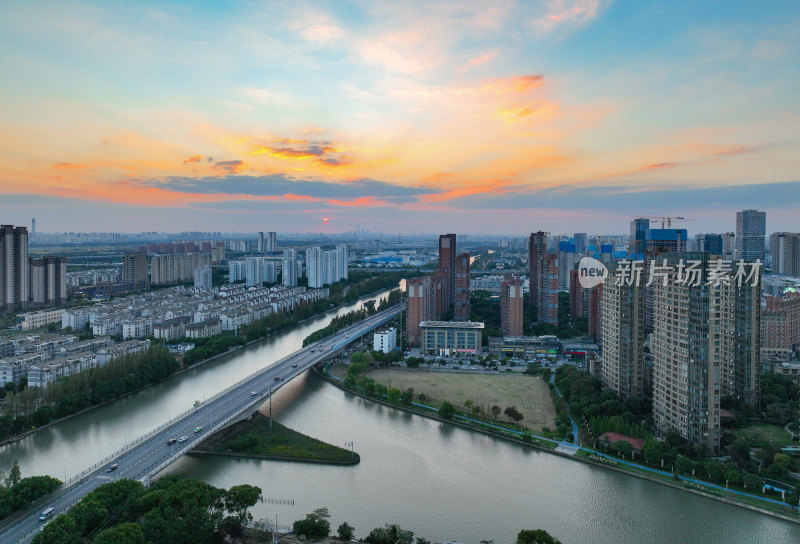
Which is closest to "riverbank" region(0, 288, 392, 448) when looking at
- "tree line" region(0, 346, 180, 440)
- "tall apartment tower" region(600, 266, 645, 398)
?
"tree line" region(0, 346, 180, 440)

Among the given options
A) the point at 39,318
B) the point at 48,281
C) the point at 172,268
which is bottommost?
the point at 39,318

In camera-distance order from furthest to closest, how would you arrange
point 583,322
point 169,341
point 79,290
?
point 79,290 → point 583,322 → point 169,341

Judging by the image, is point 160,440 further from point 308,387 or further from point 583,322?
point 583,322

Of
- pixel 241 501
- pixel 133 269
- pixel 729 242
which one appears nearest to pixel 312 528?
pixel 241 501

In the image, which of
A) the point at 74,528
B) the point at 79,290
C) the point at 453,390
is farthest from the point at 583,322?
the point at 79,290

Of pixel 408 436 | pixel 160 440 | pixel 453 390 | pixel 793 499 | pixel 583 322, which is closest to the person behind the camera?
pixel 793 499

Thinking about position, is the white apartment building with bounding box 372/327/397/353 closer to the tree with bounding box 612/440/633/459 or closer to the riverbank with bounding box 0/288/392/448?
the riverbank with bounding box 0/288/392/448

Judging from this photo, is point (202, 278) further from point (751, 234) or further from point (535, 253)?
point (751, 234)
